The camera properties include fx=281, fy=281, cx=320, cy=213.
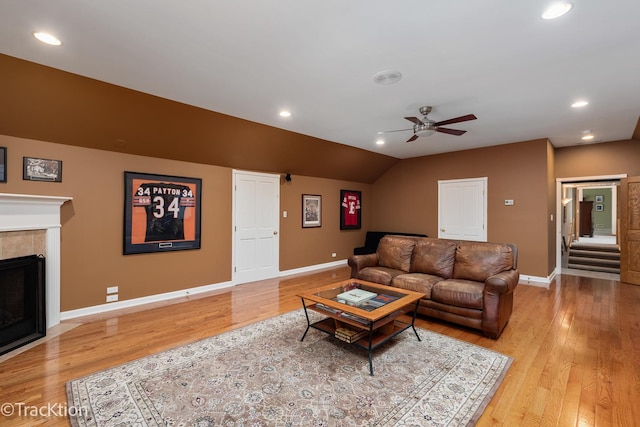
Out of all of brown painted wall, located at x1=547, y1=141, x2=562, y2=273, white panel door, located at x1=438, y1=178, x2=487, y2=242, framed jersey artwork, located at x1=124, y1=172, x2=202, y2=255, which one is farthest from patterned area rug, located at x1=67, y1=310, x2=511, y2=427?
brown painted wall, located at x1=547, y1=141, x2=562, y2=273

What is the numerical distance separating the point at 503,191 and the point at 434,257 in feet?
9.59

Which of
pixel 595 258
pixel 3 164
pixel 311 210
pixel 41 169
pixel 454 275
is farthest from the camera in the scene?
pixel 595 258

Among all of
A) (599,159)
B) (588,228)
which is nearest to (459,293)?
(599,159)

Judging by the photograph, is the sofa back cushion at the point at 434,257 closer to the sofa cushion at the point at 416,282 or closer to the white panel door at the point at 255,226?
the sofa cushion at the point at 416,282

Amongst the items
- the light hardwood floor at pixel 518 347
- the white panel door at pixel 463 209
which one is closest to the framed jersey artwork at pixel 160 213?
the light hardwood floor at pixel 518 347

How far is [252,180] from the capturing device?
5.45 meters

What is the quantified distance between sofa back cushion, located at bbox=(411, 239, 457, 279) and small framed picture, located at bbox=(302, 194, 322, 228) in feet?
9.36

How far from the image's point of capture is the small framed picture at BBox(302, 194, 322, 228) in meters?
6.38

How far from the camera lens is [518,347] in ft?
9.30

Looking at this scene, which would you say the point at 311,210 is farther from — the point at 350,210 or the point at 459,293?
the point at 459,293

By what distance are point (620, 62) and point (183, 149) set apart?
5.10 m

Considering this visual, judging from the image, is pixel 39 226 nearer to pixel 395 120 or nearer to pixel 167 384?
pixel 167 384

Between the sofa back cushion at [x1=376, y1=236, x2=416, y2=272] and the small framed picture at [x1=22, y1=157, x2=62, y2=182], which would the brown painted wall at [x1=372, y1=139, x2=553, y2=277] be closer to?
the sofa back cushion at [x1=376, y1=236, x2=416, y2=272]

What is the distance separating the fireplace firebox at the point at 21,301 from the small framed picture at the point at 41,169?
3.10 feet
